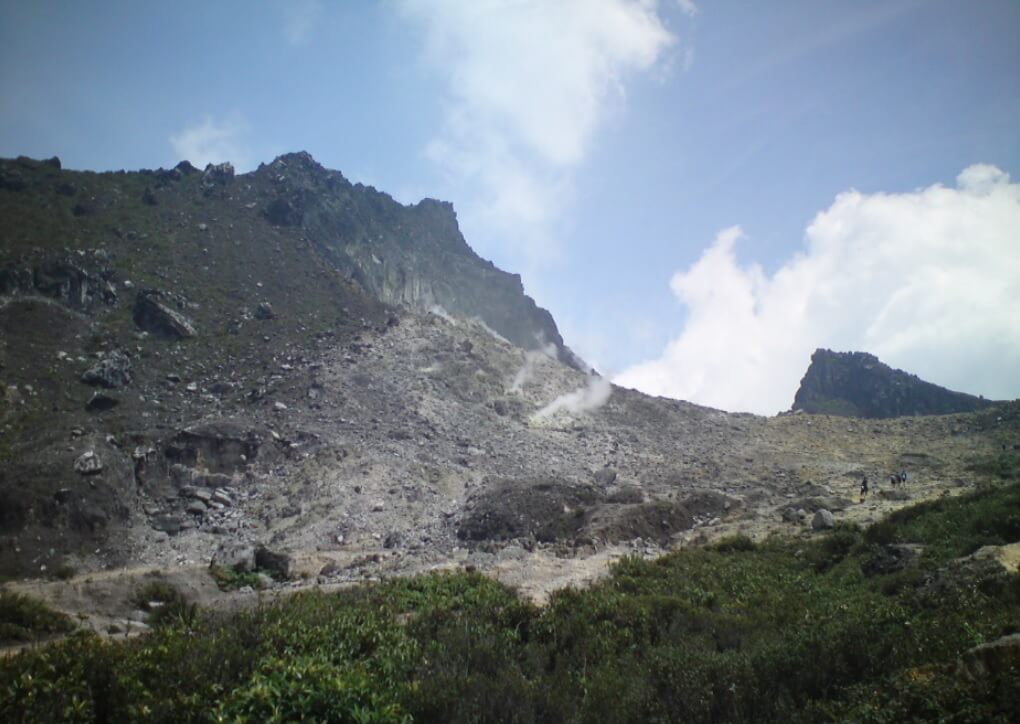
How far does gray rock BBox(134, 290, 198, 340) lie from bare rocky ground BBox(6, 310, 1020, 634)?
6.56 metres

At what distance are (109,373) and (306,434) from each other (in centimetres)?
1191

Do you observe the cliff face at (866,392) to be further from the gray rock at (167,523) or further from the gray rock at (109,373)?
the gray rock at (109,373)

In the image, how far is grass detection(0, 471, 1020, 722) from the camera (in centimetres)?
516

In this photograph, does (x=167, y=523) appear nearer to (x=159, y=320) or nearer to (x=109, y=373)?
(x=109, y=373)

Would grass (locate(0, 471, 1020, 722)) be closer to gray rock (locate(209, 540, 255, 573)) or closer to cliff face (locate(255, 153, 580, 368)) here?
gray rock (locate(209, 540, 255, 573))

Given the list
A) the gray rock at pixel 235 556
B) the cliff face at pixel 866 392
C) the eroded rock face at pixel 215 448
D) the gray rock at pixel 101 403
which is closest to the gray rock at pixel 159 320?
the gray rock at pixel 101 403

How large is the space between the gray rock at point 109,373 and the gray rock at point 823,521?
110ft

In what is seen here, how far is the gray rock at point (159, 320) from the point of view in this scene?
3878 cm

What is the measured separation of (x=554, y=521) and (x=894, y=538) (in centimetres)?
1155

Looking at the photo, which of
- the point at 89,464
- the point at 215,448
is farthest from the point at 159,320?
the point at 89,464

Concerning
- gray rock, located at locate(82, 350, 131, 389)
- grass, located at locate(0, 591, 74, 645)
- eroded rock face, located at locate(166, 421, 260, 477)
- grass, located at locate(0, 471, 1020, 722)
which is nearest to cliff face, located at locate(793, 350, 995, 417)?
eroded rock face, located at locate(166, 421, 260, 477)

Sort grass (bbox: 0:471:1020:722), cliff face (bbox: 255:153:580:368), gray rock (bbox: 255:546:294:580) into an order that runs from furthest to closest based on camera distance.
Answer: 1. cliff face (bbox: 255:153:580:368)
2. gray rock (bbox: 255:546:294:580)
3. grass (bbox: 0:471:1020:722)

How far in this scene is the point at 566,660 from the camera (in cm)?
811

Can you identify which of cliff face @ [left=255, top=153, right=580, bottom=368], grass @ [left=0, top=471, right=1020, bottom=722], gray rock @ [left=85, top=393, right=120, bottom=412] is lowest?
grass @ [left=0, top=471, right=1020, bottom=722]
